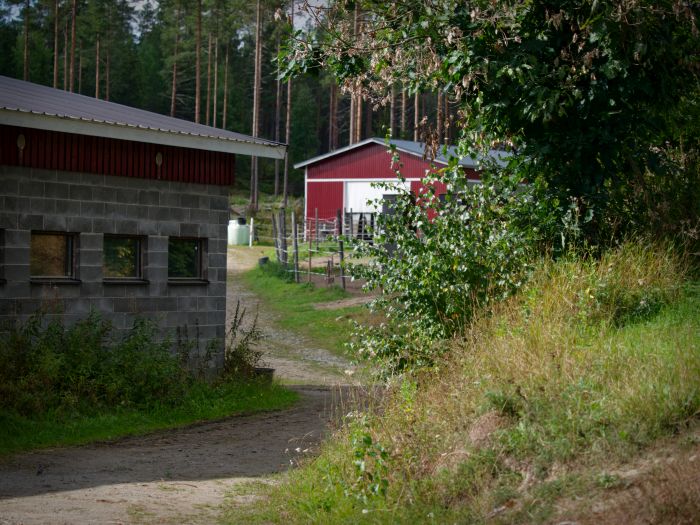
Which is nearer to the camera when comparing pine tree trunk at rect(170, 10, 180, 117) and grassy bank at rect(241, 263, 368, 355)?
grassy bank at rect(241, 263, 368, 355)

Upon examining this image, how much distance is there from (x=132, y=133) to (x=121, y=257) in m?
1.94

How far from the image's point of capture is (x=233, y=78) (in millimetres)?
65000

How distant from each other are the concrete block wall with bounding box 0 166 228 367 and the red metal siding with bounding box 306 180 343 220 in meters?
26.7

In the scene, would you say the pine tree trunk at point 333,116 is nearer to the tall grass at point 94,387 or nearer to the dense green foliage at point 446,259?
the tall grass at point 94,387

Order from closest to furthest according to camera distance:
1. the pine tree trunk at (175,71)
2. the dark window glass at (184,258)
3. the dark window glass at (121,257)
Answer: the dark window glass at (121,257), the dark window glass at (184,258), the pine tree trunk at (175,71)

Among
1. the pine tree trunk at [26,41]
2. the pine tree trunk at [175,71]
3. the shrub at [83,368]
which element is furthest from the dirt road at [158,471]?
the pine tree trunk at [175,71]

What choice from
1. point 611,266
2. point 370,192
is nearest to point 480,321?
point 611,266

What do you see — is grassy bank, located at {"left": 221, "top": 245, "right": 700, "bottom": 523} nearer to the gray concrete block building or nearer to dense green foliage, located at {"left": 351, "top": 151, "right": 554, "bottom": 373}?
dense green foliage, located at {"left": 351, "top": 151, "right": 554, "bottom": 373}

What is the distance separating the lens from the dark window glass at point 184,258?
47.1ft

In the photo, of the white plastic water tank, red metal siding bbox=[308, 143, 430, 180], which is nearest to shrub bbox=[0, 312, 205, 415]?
red metal siding bbox=[308, 143, 430, 180]

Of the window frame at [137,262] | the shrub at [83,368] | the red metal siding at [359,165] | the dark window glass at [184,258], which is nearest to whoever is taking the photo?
the shrub at [83,368]

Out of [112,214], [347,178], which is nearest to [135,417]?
[112,214]

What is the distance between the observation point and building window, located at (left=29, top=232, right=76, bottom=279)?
41.8 feet

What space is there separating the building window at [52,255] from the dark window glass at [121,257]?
525 millimetres
